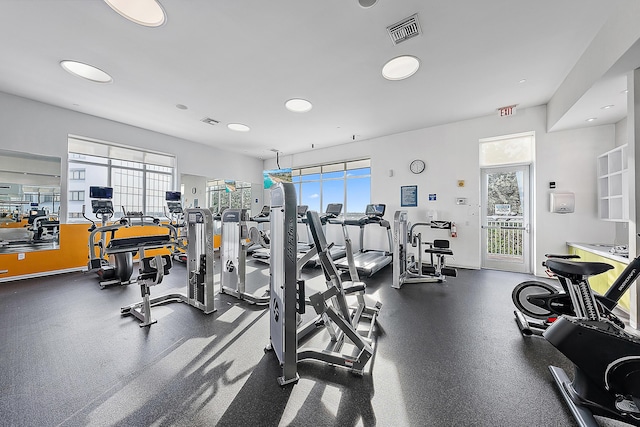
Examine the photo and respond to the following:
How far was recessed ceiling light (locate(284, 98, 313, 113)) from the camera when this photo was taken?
4527 mm

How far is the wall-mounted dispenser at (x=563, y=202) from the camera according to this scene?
14.3 ft

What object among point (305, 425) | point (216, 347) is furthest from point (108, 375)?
Answer: point (305, 425)

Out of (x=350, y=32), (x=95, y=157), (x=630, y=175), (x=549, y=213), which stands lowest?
(x=549, y=213)

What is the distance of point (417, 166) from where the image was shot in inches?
237

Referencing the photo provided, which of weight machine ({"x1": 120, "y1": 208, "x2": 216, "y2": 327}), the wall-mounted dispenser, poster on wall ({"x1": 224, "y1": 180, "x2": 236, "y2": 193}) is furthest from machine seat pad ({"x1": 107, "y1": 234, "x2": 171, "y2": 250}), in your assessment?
the wall-mounted dispenser

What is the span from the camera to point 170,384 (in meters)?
1.81

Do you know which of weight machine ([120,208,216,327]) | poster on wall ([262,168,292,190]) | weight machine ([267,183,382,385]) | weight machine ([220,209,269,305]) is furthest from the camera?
poster on wall ([262,168,292,190])

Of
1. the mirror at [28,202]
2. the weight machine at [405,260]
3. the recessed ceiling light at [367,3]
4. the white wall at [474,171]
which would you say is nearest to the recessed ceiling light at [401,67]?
the recessed ceiling light at [367,3]

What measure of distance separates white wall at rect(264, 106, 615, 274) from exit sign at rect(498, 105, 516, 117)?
26 centimetres

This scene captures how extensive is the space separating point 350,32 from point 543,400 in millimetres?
3752

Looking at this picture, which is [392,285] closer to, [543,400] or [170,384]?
[543,400]

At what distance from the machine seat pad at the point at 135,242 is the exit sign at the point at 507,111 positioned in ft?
20.8

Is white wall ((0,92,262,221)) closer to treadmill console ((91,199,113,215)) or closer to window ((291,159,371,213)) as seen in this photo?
treadmill console ((91,199,113,215))

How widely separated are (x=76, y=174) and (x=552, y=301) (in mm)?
8351
